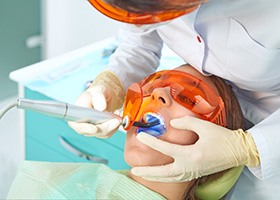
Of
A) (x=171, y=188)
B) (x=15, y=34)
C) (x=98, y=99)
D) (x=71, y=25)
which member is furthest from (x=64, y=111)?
(x=15, y=34)

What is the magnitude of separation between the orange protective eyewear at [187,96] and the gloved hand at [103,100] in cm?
6

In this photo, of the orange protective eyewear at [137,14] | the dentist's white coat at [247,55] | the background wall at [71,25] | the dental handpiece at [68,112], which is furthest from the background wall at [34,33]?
the orange protective eyewear at [137,14]

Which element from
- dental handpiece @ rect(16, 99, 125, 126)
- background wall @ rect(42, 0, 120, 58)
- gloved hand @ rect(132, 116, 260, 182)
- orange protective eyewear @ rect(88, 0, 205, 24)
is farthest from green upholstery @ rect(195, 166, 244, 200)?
background wall @ rect(42, 0, 120, 58)

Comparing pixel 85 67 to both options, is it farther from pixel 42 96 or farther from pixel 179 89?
pixel 179 89

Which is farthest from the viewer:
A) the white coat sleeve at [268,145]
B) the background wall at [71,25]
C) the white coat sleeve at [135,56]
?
the background wall at [71,25]

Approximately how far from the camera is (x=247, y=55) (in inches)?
49.9

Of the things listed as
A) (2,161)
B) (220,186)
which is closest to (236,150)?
(220,186)

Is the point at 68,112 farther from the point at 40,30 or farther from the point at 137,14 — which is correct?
the point at 40,30

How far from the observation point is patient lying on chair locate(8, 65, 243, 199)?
1316mm

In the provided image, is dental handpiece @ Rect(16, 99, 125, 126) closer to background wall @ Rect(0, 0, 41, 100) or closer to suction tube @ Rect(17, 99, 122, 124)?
suction tube @ Rect(17, 99, 122, 124)

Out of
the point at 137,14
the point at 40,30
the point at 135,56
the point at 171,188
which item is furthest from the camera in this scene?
the point at 40,30

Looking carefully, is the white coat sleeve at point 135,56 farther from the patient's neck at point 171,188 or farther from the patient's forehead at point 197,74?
the patient's neck at point 171,188

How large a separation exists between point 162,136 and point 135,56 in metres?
0.35

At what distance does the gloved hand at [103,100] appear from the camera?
50.6 inches
